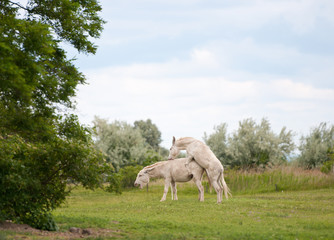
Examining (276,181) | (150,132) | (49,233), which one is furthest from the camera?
(150,132)

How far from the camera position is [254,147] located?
132ft

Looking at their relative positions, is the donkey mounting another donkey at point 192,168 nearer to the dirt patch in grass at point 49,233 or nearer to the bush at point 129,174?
the dirt patch in grass at point 49,233

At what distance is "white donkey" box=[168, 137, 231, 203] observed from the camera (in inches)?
767

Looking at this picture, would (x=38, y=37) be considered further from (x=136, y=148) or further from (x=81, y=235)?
(x=136, y=148)

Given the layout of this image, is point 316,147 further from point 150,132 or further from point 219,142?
point 150,132

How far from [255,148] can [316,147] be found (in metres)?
5.85

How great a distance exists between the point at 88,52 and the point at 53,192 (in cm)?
455

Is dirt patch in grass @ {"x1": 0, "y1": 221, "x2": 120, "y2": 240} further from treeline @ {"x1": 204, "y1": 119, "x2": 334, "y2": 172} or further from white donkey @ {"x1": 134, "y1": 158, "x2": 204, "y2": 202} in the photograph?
treeline @ {"x1": 204, "y1": 119, "x2": 334, "y2": 172}

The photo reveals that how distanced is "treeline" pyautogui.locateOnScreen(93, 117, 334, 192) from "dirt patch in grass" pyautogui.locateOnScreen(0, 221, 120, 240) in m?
24.4

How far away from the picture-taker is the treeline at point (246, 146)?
40.3 metres

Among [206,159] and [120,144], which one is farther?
[120,144]

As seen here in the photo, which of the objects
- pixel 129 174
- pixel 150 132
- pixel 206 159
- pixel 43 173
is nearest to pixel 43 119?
pixel 43 173

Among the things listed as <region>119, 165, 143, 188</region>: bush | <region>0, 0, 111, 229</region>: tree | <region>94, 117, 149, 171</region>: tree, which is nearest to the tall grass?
<region>119, 165, 143, 188</region>: bush

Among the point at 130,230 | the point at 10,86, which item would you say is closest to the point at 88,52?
the point at 10,86
